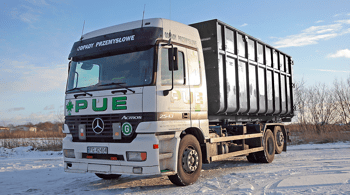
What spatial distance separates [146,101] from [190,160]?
161cm

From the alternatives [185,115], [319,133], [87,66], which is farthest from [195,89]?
[319,133]

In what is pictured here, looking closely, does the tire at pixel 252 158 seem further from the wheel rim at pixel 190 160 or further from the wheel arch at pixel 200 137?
the wheel rim at pixel 190 160

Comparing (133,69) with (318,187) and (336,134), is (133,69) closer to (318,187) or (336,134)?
(318,187)

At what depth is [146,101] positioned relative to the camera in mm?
5418

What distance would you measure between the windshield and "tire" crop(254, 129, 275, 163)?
553cm

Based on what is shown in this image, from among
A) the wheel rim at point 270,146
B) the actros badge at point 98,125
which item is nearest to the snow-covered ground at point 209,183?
the actros badge at point 98,125

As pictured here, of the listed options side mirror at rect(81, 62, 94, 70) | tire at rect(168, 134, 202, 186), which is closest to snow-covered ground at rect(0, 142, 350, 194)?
tire at rect(168, 134, 202, 186)

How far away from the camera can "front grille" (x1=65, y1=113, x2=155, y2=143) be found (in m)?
5.42

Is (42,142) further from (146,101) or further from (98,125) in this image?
(146,101)

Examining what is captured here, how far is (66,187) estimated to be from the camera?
20.7 ft

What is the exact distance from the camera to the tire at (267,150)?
9.50 meters

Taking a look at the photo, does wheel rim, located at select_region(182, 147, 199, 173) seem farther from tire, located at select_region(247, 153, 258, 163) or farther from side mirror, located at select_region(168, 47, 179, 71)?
tire, located at select_region(247, 153, 258, 163)

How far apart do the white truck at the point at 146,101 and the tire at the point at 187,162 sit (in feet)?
0.07

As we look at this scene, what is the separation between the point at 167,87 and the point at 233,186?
235cm
